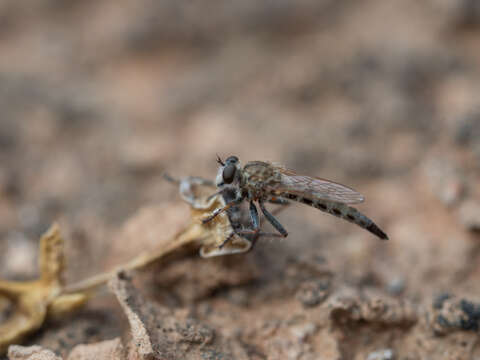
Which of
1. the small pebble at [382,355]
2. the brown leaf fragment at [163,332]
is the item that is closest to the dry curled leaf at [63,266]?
the brown leaf fragment at [163,332]

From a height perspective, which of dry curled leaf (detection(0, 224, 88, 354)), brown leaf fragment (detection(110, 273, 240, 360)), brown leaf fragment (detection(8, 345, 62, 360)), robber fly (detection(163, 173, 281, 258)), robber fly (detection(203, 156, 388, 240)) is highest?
robber fly (detection(203, 156, 388, 240))

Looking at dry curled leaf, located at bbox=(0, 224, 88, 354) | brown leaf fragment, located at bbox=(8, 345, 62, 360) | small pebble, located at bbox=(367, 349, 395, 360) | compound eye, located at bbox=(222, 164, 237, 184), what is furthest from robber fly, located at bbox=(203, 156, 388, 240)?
brown leaf fragment, located at bbox=(8, 345, 62, 360)

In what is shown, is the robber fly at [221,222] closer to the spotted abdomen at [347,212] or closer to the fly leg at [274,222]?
the fly leg at [274,222]

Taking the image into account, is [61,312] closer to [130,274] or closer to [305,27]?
[130,274]

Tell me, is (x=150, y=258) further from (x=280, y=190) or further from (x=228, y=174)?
(x=280, y=190)

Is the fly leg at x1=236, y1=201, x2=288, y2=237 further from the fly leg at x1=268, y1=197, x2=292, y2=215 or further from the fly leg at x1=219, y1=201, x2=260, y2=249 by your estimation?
the fly leg at x1=268, y1=197, x2=292, y2=215

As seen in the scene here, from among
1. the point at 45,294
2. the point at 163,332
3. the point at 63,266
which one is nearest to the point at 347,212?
the point at 163,332
